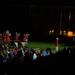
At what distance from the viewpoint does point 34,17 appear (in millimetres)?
58969

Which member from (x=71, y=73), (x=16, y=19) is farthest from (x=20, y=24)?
(x=71, y=73)

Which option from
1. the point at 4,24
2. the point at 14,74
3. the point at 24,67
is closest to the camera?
the point at 14,74

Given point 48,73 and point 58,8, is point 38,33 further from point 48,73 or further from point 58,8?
point 48,73

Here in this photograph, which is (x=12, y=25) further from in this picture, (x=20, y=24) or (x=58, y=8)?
(x=58, y=8)

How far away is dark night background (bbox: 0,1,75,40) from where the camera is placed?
187 feet

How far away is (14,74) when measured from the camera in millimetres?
9094

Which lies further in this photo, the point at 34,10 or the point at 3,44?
A: the point at 34,10

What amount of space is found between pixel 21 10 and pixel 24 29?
367 centimetres

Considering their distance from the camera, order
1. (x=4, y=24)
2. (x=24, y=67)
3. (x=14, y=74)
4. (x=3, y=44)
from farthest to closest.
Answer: (x=4, y=24) < (x=3, y=44) < (x=24, y=67) < (x=14, y=74)

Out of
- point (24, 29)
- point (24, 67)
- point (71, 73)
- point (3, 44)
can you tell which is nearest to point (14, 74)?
point (24, 67)

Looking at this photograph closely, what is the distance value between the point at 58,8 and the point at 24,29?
6.96 metres

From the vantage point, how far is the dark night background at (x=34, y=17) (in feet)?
187

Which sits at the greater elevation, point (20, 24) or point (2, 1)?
point (2, 1)

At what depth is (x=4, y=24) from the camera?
2243 inches
